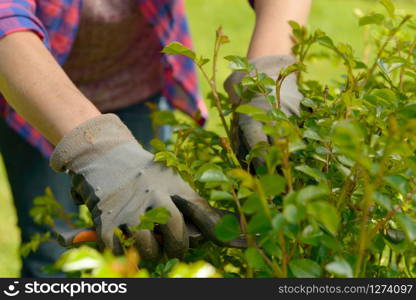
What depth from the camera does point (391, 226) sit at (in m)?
1.23

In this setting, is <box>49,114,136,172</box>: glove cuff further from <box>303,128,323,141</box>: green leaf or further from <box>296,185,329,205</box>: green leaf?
<box>296,185,329,205</box>: green leaf

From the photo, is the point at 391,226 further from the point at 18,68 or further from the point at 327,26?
the point at 327,26

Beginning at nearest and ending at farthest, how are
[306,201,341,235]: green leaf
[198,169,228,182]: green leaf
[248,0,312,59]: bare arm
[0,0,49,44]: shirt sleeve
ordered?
[306,201,341,235]: green leaf
[198,169,228,182]: green leaf
[0,0,49,44]: shirt sleeve
[248,0,312,59]: bare arm

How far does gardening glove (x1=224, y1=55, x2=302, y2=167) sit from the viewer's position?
1.34m

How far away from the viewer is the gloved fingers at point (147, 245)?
113cm

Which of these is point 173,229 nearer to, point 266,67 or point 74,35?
point 266,67

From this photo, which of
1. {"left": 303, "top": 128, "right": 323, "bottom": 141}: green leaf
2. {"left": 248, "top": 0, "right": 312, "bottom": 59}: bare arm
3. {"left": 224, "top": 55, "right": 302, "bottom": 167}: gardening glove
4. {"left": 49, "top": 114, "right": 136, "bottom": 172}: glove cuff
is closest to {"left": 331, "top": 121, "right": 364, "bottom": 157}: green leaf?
{"left": 303, "top": 128, "right": 323, "bottom": 141}: green leaf

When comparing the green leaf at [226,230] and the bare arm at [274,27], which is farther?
the bare arm at [274,27]

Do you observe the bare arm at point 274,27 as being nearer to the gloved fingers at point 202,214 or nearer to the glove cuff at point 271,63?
the glove cuff at point 271,63

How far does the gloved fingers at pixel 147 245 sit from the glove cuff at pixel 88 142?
0.23m

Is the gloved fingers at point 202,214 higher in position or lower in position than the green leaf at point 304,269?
higher

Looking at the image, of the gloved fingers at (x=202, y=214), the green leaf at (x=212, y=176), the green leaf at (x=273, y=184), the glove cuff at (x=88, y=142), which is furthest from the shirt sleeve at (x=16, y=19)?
the green leaf at (x=273, y=184)

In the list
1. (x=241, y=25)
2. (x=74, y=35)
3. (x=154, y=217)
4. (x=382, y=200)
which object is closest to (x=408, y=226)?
(x=382, y=200)

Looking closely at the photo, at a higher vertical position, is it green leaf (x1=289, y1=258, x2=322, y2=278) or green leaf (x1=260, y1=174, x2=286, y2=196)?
green leaf (x1=260, y1=174, x2=286, y2=196)
